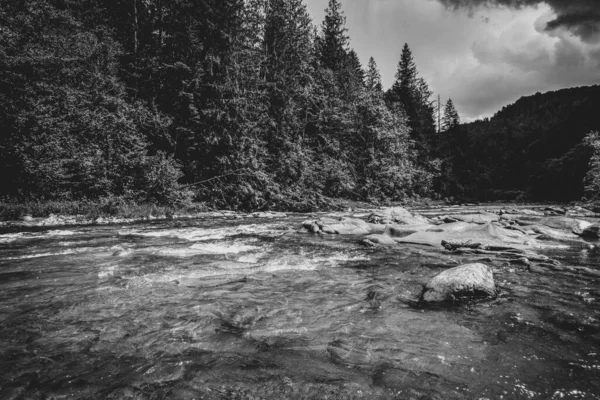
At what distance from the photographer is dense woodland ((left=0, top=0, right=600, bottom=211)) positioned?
47.3ft

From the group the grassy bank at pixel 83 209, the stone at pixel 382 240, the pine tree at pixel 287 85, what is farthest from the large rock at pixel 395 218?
the grassy bank at pixel 83 209

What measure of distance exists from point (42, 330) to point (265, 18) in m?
26.5

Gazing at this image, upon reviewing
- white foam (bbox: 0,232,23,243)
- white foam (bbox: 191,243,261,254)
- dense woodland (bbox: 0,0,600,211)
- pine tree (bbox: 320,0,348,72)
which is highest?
pine tree (bbox: 320,0,348,72)

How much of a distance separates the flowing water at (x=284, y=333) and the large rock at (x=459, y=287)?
0.77ft

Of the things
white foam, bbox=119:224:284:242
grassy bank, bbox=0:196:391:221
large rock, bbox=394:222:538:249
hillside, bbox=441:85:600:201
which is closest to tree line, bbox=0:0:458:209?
grassy bank, bbox=0:196:391:221

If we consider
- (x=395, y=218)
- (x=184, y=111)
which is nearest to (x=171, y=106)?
(x=184, y=111)

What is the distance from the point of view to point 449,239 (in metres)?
8.33

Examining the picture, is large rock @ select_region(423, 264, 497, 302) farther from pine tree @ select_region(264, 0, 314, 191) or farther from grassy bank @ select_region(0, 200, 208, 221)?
pine tree @ select_region(264, 0, 314, 191)

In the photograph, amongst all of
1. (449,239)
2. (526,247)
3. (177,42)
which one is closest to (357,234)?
(449,239)

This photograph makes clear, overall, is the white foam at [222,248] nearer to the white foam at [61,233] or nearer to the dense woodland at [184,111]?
the white foam at [61,233]

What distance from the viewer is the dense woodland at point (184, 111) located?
1441 cm

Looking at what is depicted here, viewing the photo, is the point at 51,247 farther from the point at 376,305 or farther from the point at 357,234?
the point at 357,234

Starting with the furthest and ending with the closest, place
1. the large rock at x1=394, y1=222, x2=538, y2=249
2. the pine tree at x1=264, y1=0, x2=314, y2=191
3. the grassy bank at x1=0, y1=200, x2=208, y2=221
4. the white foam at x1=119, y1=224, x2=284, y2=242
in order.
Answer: the pine tree at x1=264, y1=0, x2=314, y2=191
the grassy bank at x1=0, y1=200, x2=208, y2=221
the white foam at x1=119, y1=224, x2=284, y2=242
the large rock at x1=394, y1=222, x2=538, y2=249

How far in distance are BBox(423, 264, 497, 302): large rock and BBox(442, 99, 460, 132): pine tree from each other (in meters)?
58.8
